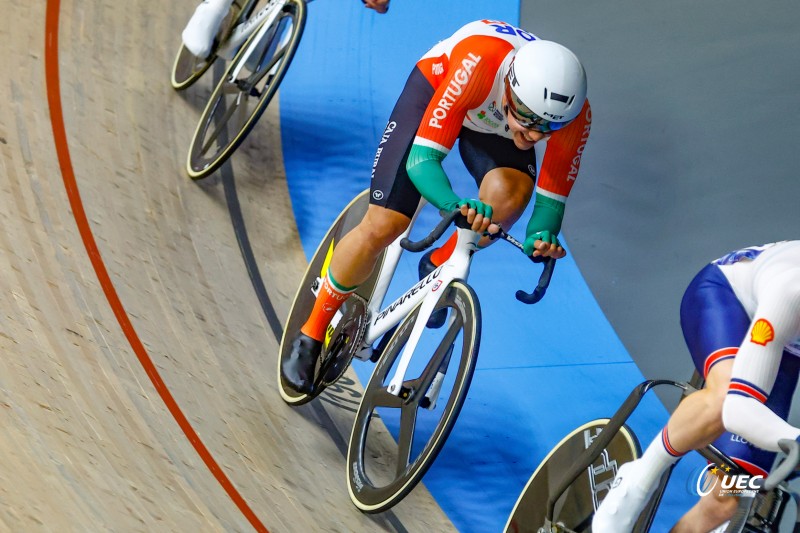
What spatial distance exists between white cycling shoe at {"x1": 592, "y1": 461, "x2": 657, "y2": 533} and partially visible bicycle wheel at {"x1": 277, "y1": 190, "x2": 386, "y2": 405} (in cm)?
142

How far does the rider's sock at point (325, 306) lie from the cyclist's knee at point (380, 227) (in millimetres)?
250

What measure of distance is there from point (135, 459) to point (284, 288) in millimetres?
1763

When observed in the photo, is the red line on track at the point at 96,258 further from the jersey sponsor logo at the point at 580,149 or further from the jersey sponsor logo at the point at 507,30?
the jersey sponsor logo at the point at 507,30

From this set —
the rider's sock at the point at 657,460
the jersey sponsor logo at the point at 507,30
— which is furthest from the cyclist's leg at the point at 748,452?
the jersey sponsor logo at the point at 507,30

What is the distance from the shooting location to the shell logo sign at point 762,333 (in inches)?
94.3

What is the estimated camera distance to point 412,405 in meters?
3.31

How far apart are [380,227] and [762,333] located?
1507mm

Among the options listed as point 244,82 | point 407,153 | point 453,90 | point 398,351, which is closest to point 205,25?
point 244,82

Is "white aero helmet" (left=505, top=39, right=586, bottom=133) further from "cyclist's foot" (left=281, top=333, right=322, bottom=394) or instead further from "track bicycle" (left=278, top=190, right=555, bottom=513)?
"cyclist's foot" (left=281, top=333, right=322, bottom=394)

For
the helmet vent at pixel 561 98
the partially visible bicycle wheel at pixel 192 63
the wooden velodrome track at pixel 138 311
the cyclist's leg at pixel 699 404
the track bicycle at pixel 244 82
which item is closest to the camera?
the cyclist's leg at pixel 699 404

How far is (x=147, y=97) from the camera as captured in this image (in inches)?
203

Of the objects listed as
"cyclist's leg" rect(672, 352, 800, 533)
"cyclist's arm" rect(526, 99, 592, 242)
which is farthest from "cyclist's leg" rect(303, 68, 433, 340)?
"cyclist's leg" rect(672, 352, 800, 533)

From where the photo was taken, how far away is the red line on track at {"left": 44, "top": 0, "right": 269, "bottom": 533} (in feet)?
10.5

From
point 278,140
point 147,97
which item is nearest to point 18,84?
point 147,97
